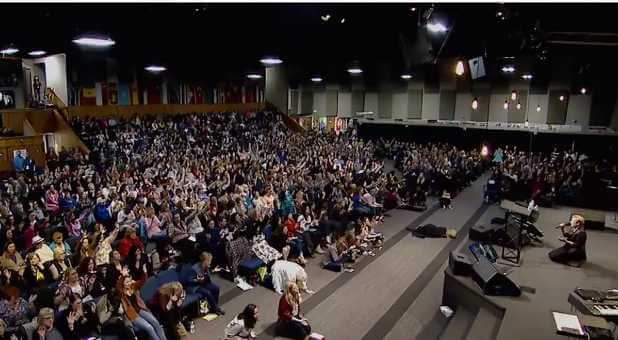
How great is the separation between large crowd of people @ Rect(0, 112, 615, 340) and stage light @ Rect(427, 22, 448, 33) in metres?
4.57

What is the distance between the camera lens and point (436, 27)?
319 inches

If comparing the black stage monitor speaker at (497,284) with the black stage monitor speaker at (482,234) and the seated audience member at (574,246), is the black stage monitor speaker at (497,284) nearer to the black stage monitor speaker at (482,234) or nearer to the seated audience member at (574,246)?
the seated audience member at (574,246)

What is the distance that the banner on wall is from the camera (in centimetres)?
2141

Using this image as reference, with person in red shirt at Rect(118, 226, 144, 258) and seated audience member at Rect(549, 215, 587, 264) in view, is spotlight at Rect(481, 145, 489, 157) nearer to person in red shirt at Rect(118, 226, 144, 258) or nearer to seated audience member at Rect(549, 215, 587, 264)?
seated audience member at Rect(549, 215, 587, 264)

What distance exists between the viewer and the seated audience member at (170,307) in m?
5.83

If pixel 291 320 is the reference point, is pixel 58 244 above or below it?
above

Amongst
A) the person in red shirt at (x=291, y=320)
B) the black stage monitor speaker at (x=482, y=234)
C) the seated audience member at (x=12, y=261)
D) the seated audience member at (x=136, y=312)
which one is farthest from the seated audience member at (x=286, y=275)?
the black stage monitor speaker at (x=482, y=234)

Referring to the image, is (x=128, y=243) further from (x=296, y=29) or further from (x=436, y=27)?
(x=436, y=27)

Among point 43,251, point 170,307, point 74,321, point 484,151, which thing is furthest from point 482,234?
point 484,151

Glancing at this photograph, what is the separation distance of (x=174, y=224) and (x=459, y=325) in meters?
5.93

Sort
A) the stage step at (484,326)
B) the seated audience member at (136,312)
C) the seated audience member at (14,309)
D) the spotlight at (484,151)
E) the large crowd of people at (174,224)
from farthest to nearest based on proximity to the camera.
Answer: the spotlight at (484,151)
the stage step at (484,326)
the large crowd of people at (174,224)
the seated audience member at (136,312)
the seated audience member at (14,309)

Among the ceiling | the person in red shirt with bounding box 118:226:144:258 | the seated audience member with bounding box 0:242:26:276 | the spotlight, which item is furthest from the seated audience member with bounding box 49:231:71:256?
the spotlight

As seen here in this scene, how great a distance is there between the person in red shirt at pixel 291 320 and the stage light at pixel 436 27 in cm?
539

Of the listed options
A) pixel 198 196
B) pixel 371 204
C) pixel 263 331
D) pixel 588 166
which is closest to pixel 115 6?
pixel 263 331
